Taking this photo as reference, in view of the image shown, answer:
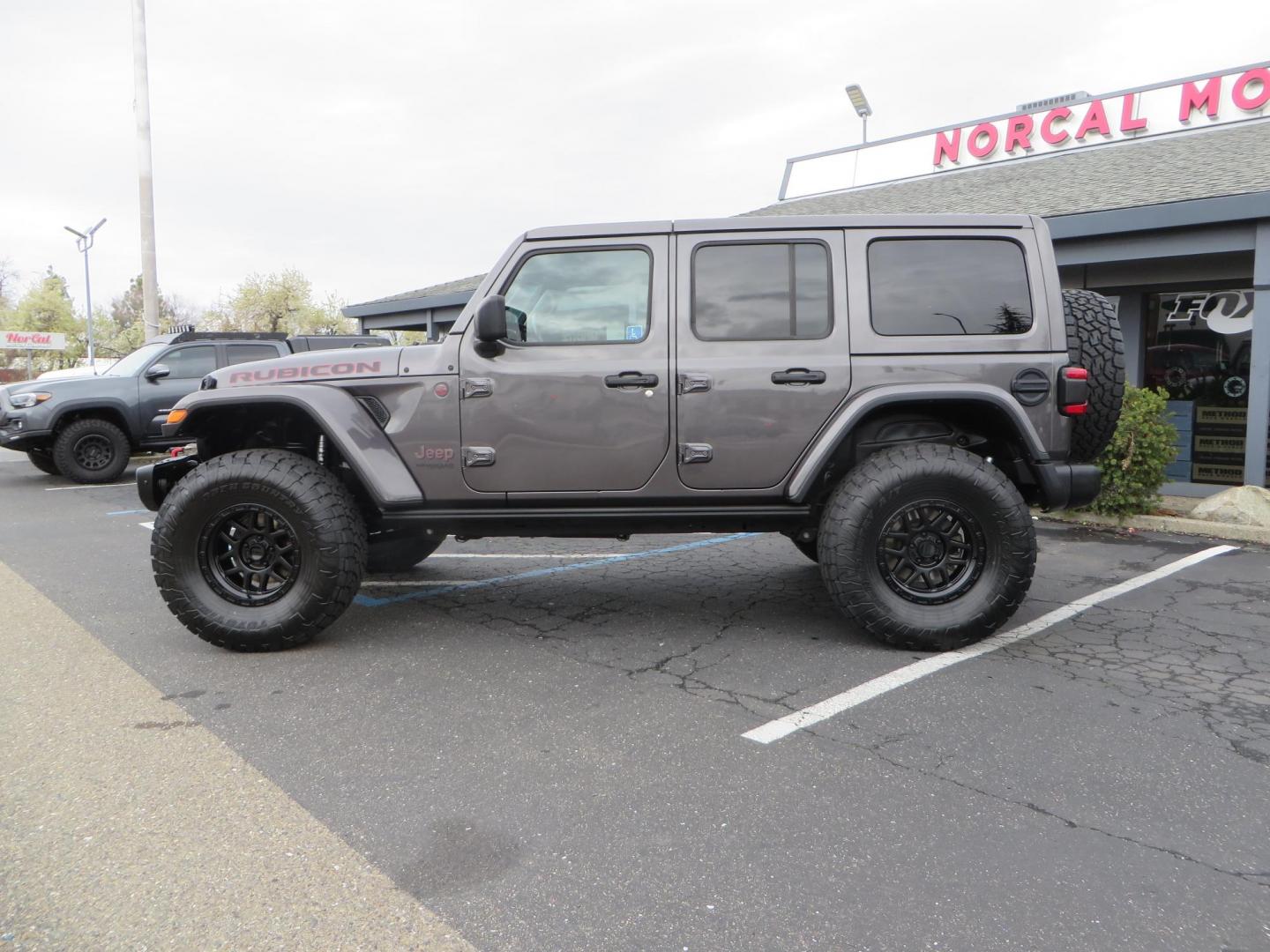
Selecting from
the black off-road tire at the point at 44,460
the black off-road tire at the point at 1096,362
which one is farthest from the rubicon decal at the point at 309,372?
the black off-road tire at the point at 44,460

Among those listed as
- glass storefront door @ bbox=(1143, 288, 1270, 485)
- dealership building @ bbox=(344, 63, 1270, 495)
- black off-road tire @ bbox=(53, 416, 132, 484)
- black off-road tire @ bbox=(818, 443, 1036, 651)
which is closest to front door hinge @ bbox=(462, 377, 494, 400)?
black off-road tire @ bbox=(818, 443, 1036, 651)

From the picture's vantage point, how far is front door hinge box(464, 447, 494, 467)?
430 cm

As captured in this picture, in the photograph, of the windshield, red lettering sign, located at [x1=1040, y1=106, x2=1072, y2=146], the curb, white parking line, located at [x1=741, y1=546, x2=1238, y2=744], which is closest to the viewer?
white parking line, located at [x1=741, y1=546, x2=1238, y2=744]

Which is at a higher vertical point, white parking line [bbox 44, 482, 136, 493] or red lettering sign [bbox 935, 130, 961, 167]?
red lettering sign [bbox 935, 130, 961, 167]

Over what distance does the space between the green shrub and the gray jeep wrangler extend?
3.64 meters

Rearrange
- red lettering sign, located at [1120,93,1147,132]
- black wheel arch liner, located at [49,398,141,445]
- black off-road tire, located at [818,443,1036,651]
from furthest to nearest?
red lettering sign, located at [1120,93,1147,132], black wheel arch liner, located at [49,398,141,445], black off-road tire, located at [818,443,1036,651]

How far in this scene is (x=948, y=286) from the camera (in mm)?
4383

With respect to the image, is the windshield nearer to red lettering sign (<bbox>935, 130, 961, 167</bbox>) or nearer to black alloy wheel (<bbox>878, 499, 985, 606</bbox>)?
black alloy wheel (<bbox>878, 499, 985, 606</bbox>)

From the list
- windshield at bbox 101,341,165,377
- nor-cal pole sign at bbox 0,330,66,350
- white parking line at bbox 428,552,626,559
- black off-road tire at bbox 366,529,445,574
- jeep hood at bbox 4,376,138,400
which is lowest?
white parking line at bbox 428,552,626,559

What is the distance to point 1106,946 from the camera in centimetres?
210

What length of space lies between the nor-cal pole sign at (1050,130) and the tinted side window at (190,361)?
1106 cm

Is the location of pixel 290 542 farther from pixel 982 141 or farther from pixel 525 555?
pixel 982 141

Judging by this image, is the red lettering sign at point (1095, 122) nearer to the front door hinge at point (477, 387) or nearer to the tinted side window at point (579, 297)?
A: the tinted side window at point (579, 297)

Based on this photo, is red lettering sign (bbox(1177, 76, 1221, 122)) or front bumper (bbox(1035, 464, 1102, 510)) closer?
front bumper (bbox(1035, 464, 1102, 510))
